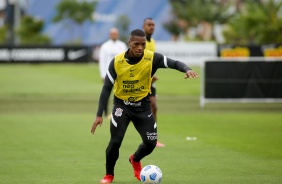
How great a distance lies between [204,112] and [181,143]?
8025 millimetres

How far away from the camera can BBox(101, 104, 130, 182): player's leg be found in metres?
11.0

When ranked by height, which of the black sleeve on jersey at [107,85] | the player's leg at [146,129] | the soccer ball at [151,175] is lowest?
the soccer ball at [151,175]

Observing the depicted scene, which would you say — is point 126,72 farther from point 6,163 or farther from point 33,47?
point 33,47

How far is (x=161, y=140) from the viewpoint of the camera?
54.8ft

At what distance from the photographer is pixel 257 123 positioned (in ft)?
67.3

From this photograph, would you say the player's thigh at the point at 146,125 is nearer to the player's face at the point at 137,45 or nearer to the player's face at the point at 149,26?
the player's face at the point at 137,45

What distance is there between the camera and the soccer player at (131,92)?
427 inches

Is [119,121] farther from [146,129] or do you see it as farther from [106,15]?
[106,15]

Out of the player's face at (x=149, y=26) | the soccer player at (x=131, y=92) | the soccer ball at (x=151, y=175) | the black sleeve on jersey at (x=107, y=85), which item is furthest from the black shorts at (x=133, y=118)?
the player's face at (x=149, y=26)

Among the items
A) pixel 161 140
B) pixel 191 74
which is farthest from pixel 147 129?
pixel 161 140

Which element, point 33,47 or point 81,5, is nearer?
point 33,47

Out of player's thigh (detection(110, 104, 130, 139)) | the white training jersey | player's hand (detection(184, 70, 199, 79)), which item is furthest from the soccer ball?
Result: the white training jersey

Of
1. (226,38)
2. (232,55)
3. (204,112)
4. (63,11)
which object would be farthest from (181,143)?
(63,11)

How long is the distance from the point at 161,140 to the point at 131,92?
5.85 metres
